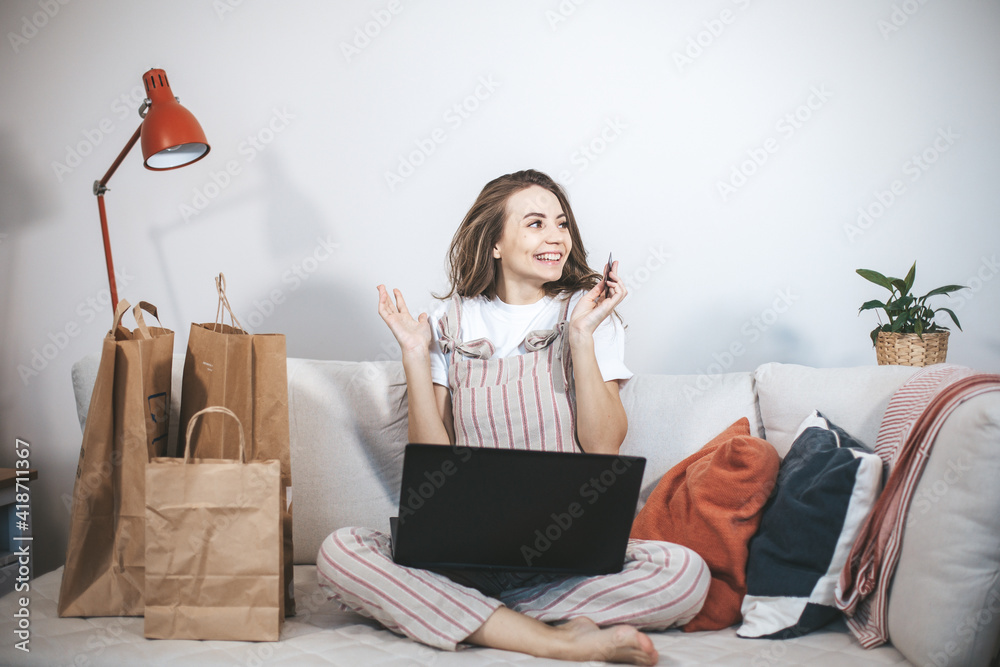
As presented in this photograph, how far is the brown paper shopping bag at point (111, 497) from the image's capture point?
1.32m

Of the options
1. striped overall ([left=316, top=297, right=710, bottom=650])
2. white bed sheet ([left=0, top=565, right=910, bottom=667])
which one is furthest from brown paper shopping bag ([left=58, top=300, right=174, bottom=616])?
striped overall ([left=316, top=297, right=710, bottom=650])

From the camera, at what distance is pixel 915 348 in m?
1.63

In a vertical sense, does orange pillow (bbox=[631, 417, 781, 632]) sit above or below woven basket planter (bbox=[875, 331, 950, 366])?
below

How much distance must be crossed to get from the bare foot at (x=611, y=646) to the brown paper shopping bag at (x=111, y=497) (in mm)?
810

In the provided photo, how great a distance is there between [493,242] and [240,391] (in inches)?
26.8

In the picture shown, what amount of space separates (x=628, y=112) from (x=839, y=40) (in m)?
0.61

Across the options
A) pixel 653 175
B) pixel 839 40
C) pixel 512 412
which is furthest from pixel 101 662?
pixel 839 40

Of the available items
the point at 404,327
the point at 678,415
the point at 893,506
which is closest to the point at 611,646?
the point at 893,506

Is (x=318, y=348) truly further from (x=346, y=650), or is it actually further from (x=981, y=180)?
(x=981, y=180)

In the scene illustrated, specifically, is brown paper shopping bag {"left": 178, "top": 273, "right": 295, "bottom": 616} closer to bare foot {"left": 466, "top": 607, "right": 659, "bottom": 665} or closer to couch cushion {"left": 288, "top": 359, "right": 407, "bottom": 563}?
couch cushion {"left": 288, "top": 359, "right": 407, "bottom": 563}

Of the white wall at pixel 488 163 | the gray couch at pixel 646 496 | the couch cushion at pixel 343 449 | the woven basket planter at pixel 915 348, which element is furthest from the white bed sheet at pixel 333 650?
the white wall at pixel 488 163

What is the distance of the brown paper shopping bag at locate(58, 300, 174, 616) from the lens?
1320 millimetres

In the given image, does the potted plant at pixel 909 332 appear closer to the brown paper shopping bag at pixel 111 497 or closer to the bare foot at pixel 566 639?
the bare foot at pixel 566 639

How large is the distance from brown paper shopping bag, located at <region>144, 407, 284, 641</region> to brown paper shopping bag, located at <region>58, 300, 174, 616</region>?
5.2 inches
